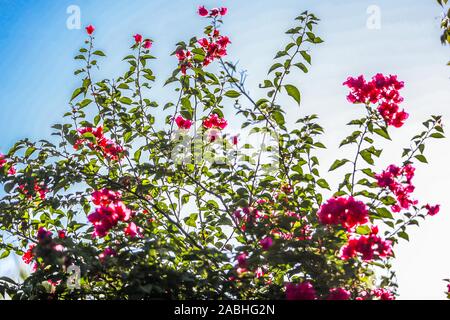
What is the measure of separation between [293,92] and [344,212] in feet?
3.79

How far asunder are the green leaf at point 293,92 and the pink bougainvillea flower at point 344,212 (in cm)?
103

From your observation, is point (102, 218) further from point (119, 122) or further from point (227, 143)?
point (119, 122)

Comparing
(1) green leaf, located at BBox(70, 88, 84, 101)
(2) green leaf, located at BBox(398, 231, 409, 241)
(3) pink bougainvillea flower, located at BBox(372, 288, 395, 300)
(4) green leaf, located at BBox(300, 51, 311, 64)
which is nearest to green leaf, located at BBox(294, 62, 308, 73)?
(4) green leaf, located at BBox(300, 51, 311, 64)

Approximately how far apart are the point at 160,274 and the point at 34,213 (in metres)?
2.06

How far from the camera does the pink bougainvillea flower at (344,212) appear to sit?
→ 231cm

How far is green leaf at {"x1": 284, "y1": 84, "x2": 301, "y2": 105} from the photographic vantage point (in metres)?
3.13

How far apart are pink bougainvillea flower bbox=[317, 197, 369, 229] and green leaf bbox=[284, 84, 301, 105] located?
3.39 ft

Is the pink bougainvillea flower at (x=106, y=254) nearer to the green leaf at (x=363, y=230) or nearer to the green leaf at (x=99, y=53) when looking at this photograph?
the green leaf at (x=363, y=230)

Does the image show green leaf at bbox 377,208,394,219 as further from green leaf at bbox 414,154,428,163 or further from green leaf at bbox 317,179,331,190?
green leaf at bbox 414,154,428,163

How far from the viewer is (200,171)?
3.90 metres

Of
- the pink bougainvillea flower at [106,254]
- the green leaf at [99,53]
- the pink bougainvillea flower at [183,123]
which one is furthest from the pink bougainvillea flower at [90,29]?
the pink bougainvillea flower at [106,254]
